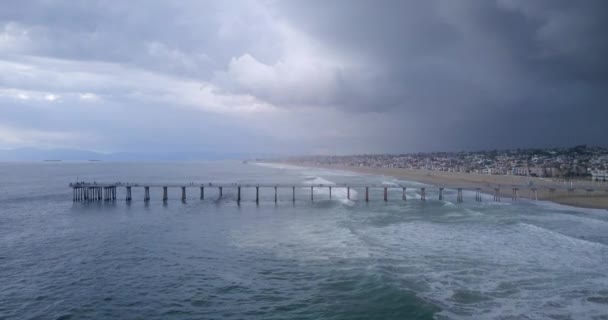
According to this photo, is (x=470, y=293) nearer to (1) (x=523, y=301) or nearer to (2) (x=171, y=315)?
(1) (x=523, y=301)

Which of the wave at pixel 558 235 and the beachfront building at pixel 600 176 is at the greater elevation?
the beachfront building at pixel 600 176

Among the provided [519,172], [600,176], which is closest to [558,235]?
[600,176]

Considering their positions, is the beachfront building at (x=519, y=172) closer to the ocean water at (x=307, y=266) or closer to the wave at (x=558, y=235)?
the ocean water at (x=307, y=266)

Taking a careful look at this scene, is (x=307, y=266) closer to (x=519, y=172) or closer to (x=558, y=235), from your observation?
(x=558, y=235)

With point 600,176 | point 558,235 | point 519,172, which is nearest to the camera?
point 558,235

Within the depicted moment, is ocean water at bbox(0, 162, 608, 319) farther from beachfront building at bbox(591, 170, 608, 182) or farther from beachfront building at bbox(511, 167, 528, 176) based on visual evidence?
beachfront building at bbox(511, 167, 528, 176)

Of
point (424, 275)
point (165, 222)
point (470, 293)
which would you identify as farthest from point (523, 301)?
point (165, 222)

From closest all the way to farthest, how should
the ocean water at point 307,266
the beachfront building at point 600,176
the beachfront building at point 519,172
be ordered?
the ocean water at point 307,266
the beachfront building at point 600,176
the beachfront building at point 519,172

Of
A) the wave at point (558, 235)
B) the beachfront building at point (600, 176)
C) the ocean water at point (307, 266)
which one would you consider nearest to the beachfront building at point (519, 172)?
the beachfront building at point (600, 176)

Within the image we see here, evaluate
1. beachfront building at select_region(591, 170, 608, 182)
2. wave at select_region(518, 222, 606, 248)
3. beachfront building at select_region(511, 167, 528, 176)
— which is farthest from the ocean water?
beachfront building at select_region(511, 167, 528, 176)
